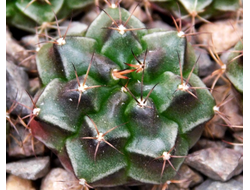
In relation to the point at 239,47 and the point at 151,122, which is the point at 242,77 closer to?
the point at 239,47

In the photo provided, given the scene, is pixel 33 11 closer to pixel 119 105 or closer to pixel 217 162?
pixel 119 105

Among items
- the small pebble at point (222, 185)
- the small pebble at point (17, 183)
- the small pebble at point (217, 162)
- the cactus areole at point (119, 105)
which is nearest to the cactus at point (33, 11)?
the cactus areole at point (119, 105)

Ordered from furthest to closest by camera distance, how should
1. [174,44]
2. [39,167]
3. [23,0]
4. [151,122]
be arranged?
[23,0], [39,167], [174,44], [151,122]

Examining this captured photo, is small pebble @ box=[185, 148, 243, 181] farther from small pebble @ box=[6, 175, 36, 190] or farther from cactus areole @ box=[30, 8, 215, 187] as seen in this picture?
small pebble @ box=[6, 175, 36, 190]

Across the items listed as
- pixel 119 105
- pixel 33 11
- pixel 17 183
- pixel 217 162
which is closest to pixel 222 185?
pixel 217 162

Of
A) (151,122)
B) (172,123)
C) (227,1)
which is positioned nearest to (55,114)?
(151,122)

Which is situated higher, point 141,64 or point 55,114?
point 141,64
